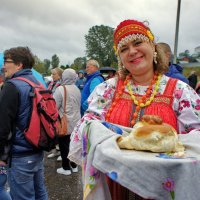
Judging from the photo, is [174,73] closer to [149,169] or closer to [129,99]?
[129,99]

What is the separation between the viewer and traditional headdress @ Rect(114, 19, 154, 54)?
1752 mm

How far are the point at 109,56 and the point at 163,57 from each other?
5897 cm

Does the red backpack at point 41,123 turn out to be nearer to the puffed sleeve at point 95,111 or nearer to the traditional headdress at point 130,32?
the puffed sleeve at point 95,111

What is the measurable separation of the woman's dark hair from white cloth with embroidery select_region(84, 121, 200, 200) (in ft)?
6.19

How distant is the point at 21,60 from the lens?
290 centimetres

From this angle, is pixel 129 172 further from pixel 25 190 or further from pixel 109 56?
pixel 109 56

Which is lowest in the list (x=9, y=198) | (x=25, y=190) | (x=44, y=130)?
(x=9, y=198)

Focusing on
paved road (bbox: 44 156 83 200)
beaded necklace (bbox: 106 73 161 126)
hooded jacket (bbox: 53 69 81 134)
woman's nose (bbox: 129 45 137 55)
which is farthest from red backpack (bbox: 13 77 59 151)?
hooded jacket (bbox: 53 69 81 134)

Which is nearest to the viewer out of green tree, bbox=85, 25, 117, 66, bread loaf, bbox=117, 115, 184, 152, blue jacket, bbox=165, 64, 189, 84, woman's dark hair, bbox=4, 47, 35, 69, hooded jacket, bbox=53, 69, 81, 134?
bread loaf, bbox=117, 115, 184, 152

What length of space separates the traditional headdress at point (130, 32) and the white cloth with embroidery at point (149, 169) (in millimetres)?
729

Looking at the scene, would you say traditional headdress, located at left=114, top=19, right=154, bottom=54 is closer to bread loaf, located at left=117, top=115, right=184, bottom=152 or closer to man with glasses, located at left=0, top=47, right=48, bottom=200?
bread loaf, located at left=117, top=115, right=184, bottom=152

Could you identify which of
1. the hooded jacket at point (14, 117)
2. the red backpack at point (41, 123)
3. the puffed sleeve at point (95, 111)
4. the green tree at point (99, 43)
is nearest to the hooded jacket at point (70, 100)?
the red backpack at point (41, 123)

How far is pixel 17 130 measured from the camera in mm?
2637

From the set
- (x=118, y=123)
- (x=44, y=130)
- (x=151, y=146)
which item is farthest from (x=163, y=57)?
(x=44, y=130)
